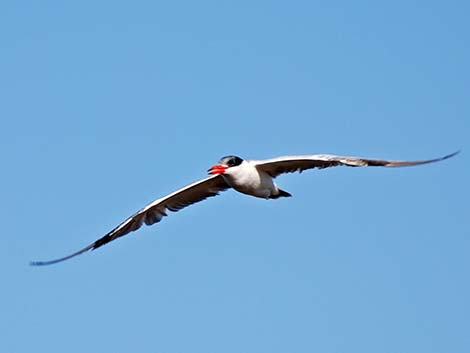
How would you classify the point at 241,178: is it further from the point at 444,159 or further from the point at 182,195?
the point at 444,159

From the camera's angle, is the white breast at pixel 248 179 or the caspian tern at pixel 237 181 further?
the white breast at pixel 248 179

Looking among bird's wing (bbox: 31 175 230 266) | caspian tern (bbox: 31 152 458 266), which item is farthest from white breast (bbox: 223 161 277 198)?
bird's wing (bbox: 31 175 230 266)

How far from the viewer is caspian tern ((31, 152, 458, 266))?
860 inches

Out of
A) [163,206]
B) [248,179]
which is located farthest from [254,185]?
[163,206]

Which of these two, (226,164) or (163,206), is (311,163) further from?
(163,206)

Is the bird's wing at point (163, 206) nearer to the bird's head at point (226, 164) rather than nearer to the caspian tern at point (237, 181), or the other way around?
the caspian tern at point (237, 181)

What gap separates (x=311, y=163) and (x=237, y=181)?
150cm

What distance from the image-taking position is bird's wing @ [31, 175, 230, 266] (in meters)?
24.9

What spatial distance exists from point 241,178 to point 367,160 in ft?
8.26

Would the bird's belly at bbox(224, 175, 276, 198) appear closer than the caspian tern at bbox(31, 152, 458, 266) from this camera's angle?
No

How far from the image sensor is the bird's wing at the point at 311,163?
70.8 ft

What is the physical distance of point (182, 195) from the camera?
988 inches

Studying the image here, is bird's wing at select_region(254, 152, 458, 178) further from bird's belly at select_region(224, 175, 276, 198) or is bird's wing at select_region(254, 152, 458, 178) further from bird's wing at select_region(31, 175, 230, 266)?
bird's wing at select_region(31, 175, 230, 266)

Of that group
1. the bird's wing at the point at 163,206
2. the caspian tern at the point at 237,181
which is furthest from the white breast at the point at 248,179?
the bird's wing at the point at 163,206
